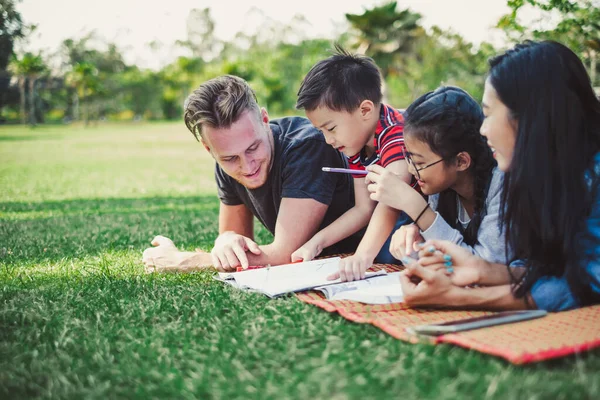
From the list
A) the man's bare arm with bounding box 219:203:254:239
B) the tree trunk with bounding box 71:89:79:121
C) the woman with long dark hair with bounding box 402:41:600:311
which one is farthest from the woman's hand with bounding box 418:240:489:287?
the tree trunk with bounding box 71:89:79:121

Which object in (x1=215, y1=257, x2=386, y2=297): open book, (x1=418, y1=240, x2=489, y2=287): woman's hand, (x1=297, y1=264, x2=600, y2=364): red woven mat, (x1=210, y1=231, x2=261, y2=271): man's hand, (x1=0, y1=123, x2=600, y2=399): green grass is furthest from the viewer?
(x1=210, y1=231, x2=261, y2=271): man's hand

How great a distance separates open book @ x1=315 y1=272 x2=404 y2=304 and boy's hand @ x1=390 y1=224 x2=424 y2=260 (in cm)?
14

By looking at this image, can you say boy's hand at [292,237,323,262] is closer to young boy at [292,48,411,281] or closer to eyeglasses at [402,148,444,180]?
young boy at [292,48,411,281]

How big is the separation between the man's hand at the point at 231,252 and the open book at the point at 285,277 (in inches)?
2.1

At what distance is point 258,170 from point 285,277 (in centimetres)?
71

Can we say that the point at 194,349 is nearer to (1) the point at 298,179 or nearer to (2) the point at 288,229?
(2) the point at 288,229

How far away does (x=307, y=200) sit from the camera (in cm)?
318

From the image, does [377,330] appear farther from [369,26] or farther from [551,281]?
[369,26]

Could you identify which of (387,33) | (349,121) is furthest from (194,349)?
(387,33)

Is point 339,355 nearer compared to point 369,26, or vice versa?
point 339,355

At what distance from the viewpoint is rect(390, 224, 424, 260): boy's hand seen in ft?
8.91

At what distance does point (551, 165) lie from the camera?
7.02ft

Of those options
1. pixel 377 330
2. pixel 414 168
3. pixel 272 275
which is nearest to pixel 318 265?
pixel 272 275

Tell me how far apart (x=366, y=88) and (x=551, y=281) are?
159 centimetres
